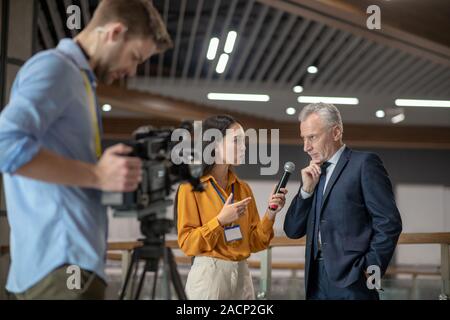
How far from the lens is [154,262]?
1469mm

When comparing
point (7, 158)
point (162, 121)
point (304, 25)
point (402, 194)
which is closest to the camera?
point (7, 158)

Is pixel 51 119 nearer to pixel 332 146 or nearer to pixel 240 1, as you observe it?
pixel 332 146

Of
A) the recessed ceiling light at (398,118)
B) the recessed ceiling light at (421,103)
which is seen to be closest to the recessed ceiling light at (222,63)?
the recessed ceiling light at (421,103)

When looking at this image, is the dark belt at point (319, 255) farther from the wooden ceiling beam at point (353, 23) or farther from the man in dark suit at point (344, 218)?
the wooden ceiling beam at point (353, 23)

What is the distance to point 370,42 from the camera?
7.01 meters

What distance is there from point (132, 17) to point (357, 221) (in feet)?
3.78

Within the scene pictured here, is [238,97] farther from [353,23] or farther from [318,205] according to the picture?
[318,205]

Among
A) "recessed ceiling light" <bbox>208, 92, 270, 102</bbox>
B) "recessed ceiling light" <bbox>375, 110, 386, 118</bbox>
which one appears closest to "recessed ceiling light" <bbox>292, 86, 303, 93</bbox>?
"recessed ceiling light" <bbox>208, 92, 270, 102</bbox>

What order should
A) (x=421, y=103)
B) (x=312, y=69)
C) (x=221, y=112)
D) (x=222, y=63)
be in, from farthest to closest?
(x=221, y=112), (x=421, y=103), (x=312, y=69), (x=222, y=63)

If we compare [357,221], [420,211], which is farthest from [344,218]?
[420,211]

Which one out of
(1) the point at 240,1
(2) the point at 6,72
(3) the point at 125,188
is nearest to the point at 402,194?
(1) the point at 240,1

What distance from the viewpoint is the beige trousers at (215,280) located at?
2.05m

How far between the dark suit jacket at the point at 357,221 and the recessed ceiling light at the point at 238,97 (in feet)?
25.3

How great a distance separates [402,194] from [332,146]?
9521 mm
